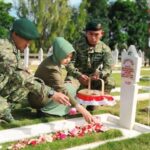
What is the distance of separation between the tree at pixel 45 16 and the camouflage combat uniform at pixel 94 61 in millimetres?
29399

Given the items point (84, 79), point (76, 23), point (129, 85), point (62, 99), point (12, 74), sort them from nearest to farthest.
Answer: point (62, 99)
point (12, 74)
point (129, 85)
point (84, 79)
point (76, 23)

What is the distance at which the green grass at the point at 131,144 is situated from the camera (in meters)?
4.23

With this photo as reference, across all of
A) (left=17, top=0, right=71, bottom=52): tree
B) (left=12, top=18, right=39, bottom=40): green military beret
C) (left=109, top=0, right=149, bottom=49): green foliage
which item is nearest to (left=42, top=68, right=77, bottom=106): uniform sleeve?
(left=12, top=18, right=39, bottom=40): green military beret

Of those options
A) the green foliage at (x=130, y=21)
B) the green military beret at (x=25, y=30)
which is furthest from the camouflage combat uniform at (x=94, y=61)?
the green foliage at (x=130, y=21)

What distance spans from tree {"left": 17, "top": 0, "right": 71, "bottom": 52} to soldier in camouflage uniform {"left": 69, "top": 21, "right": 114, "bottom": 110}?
1158 inches

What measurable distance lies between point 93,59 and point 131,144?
6.98ft

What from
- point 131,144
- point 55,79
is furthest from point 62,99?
point 55,79

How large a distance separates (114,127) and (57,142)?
1202 mm

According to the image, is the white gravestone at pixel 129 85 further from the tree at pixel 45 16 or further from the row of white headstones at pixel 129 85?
the tree at pixel 45 16

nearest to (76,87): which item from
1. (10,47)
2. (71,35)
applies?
(10,47)

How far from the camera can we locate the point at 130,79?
5012 mm

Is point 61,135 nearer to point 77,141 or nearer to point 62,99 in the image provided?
point 77,141

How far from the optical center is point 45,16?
117 feet

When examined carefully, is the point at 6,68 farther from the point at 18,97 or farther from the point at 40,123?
the point at 40,123
